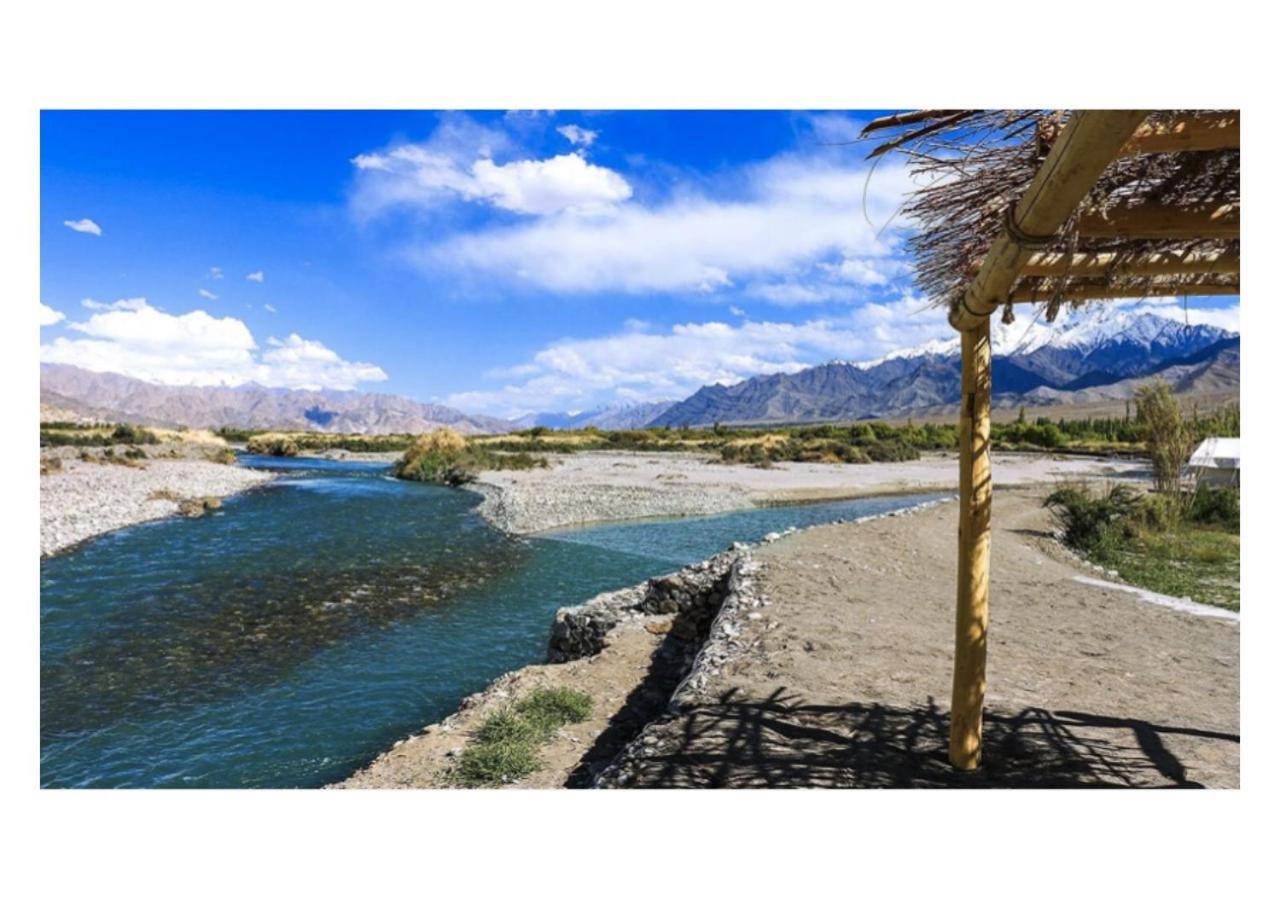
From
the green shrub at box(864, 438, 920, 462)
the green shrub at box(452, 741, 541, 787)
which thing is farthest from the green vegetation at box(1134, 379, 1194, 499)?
the green shrub at box(864, 438, 920, 462)

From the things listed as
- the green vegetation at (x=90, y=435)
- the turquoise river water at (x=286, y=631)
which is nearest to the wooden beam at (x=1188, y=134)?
the turquoise river water at (x=286, y=631)

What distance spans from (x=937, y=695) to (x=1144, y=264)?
2817mm

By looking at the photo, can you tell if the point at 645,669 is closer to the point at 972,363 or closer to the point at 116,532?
the point at 972,363

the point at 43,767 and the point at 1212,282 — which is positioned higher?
the point at 1212,282

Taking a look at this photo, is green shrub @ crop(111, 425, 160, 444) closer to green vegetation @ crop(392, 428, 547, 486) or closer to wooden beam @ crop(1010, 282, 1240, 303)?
green vegetation @ crop(392, 428, 547, 486)

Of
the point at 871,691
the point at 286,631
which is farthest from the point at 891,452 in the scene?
the point at 871,691

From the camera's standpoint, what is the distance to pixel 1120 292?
10.6 ft

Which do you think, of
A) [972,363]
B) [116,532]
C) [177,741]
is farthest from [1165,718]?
[116,532]

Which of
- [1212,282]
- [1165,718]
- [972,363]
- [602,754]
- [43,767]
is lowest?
[43,767]

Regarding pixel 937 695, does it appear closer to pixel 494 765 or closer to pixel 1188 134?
pixel 494 765

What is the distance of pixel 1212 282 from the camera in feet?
11.2

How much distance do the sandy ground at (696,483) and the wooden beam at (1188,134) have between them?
14.3 meters
